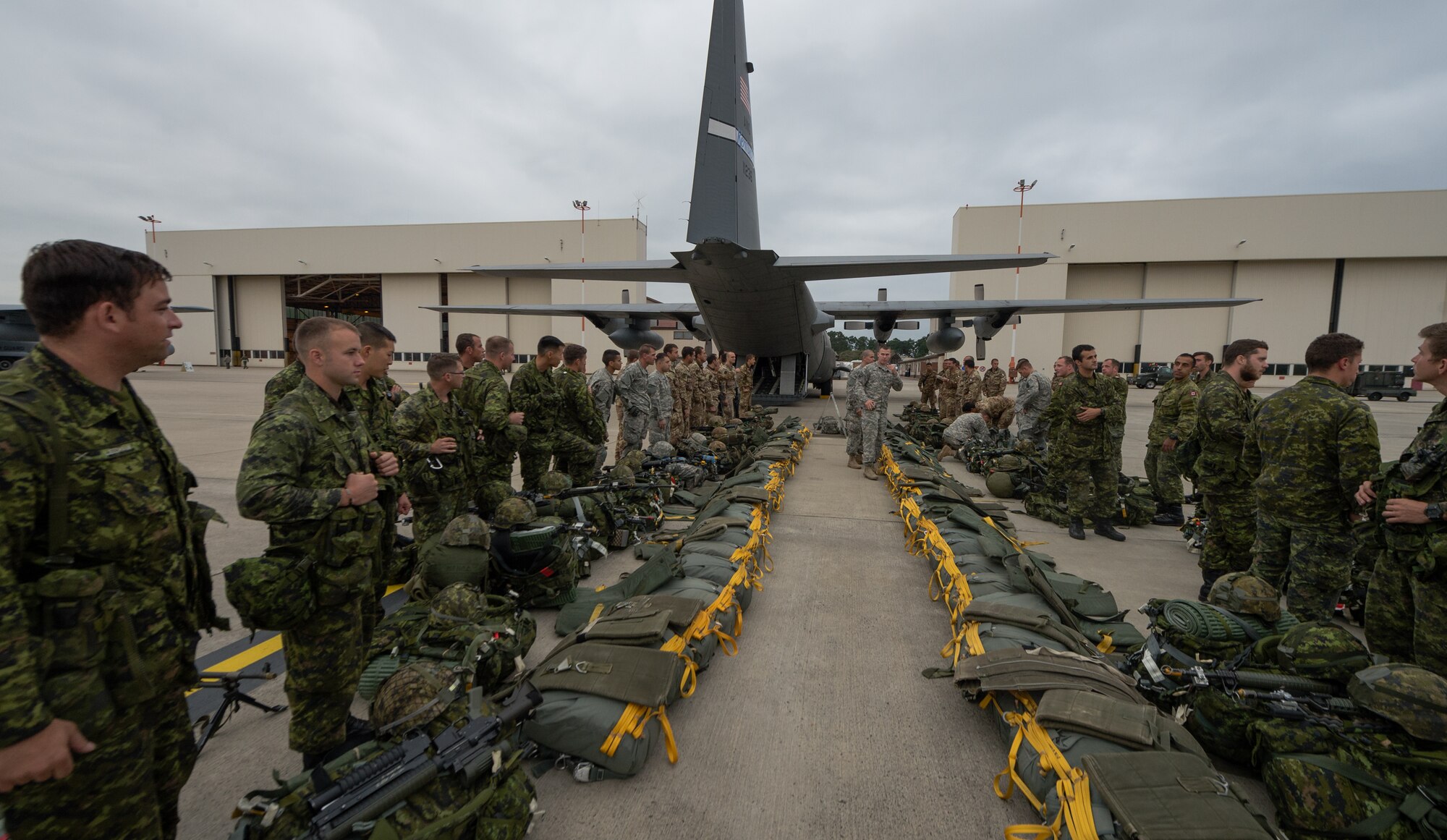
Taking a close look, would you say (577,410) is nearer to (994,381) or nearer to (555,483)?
(555,483)

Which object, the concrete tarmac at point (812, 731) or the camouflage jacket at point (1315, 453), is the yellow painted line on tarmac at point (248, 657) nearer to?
the concrete tarmac at point (812, 731)

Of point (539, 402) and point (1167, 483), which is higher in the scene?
point (539, 402)

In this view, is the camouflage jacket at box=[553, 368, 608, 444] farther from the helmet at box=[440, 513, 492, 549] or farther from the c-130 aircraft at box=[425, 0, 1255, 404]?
the c-130 aircraft at box=[425, 0, 1255, 404]

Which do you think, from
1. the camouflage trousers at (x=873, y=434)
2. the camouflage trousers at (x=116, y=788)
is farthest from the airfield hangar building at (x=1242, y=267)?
the camouflage trousers at (x=116, y=788)

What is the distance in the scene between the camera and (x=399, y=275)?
37.4 m

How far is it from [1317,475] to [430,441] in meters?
5.48

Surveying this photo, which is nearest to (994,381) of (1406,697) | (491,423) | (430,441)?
(491,423)

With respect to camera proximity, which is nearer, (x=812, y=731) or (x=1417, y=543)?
(x=1417, y=543)

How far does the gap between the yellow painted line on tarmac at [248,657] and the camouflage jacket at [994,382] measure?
11.3 m

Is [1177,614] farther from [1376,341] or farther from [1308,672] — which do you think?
[1376,341]

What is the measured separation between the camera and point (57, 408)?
1406 mm

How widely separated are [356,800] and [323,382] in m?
1.49

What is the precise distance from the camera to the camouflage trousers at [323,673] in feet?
6.88

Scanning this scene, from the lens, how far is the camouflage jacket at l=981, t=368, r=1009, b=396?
1121cm
